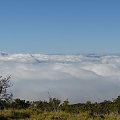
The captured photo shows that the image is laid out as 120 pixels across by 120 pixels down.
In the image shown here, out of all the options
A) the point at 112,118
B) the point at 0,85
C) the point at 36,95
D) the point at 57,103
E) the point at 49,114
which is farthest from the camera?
the point at 36,95

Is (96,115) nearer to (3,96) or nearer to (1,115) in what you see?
(1,115)

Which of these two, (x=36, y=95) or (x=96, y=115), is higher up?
(x=36, y=95)

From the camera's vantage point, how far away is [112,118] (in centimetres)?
2091

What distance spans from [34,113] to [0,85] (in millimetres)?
5682

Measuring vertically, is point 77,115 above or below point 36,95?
below

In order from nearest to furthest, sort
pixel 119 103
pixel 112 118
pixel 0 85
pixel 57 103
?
pixel 112 118 → pixel 0 85 → pixel 57 103 → pixel 119 103

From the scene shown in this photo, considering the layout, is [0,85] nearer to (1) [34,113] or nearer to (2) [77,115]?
(1) [34,113]

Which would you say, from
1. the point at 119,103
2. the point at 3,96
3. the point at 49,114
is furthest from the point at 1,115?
the point at 119,103

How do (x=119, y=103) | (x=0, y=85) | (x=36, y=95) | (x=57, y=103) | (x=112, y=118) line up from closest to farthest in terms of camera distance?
(x=112, y=118), (x=0, y=85), (x=57, y=103), (x=119, y=103), (x=36, y=95)

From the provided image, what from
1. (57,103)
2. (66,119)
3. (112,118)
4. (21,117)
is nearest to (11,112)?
(21,117)

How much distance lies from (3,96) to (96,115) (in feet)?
27.4

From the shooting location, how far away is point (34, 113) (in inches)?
906

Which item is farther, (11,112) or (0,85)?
(0,85)

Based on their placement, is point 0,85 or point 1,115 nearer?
point 1,115
